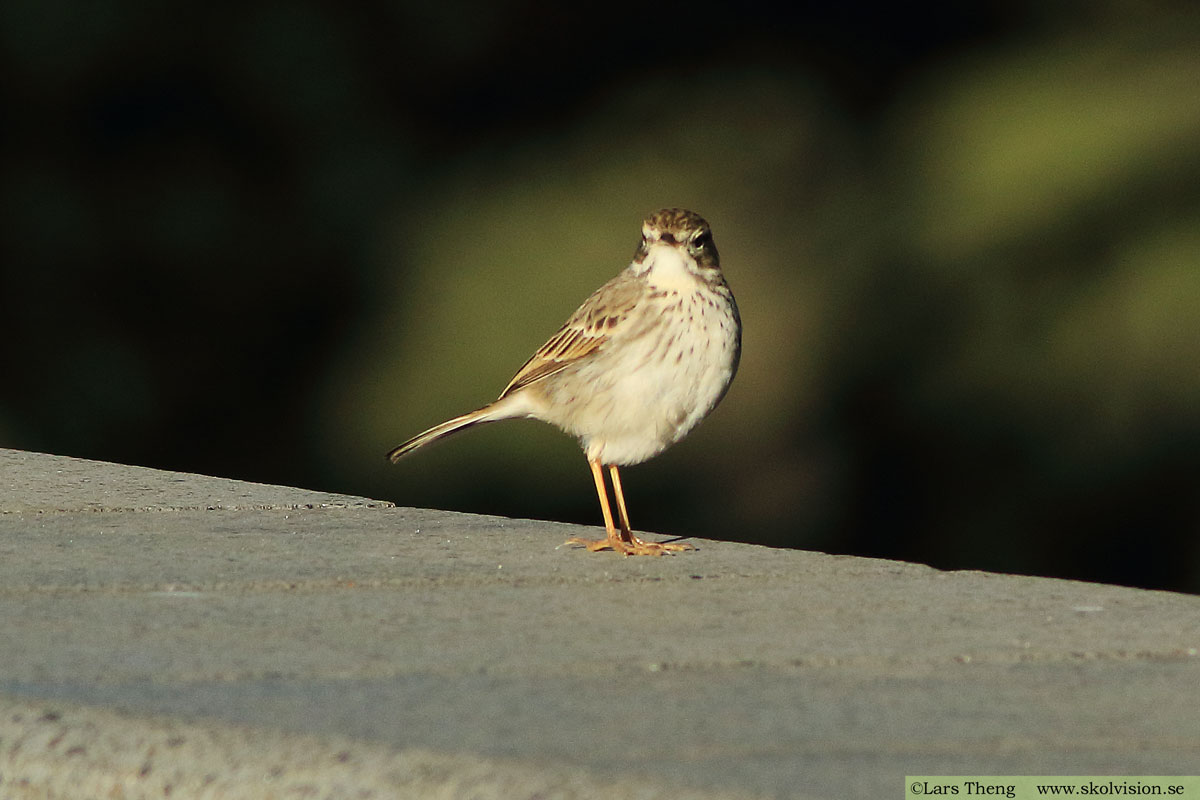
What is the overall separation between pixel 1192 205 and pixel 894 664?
593 centimetres

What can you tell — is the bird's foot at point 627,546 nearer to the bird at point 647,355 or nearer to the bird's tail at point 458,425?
the bird at point 647,355

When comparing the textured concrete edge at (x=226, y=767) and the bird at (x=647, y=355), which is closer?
the textured concrete edge at (x=226, y=767)

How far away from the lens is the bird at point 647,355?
14.2ft

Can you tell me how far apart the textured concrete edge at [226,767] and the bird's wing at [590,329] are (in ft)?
7.51

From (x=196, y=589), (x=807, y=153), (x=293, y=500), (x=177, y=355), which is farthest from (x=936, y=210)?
(x=196, y=589)

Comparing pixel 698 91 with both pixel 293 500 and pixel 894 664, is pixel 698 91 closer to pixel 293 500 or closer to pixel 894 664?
pixel 293 500

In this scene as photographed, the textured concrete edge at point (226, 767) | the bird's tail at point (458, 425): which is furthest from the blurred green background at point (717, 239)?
the textured concrete edge at point (226, 767)

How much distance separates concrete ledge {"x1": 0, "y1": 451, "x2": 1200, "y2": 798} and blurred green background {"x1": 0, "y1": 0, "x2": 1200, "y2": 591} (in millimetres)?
4551

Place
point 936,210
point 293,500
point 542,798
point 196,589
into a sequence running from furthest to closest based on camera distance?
1. point 936,210
2. point 293,500
3. point 196,589
4. point 542,798

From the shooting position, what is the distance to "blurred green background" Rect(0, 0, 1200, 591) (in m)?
8.23

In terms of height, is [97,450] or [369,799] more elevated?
[97,450]

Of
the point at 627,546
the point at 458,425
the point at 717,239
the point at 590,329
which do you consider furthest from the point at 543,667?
the point at 717,239

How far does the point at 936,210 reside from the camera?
8688mm

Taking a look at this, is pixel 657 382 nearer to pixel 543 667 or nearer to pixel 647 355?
pixel 647 355
